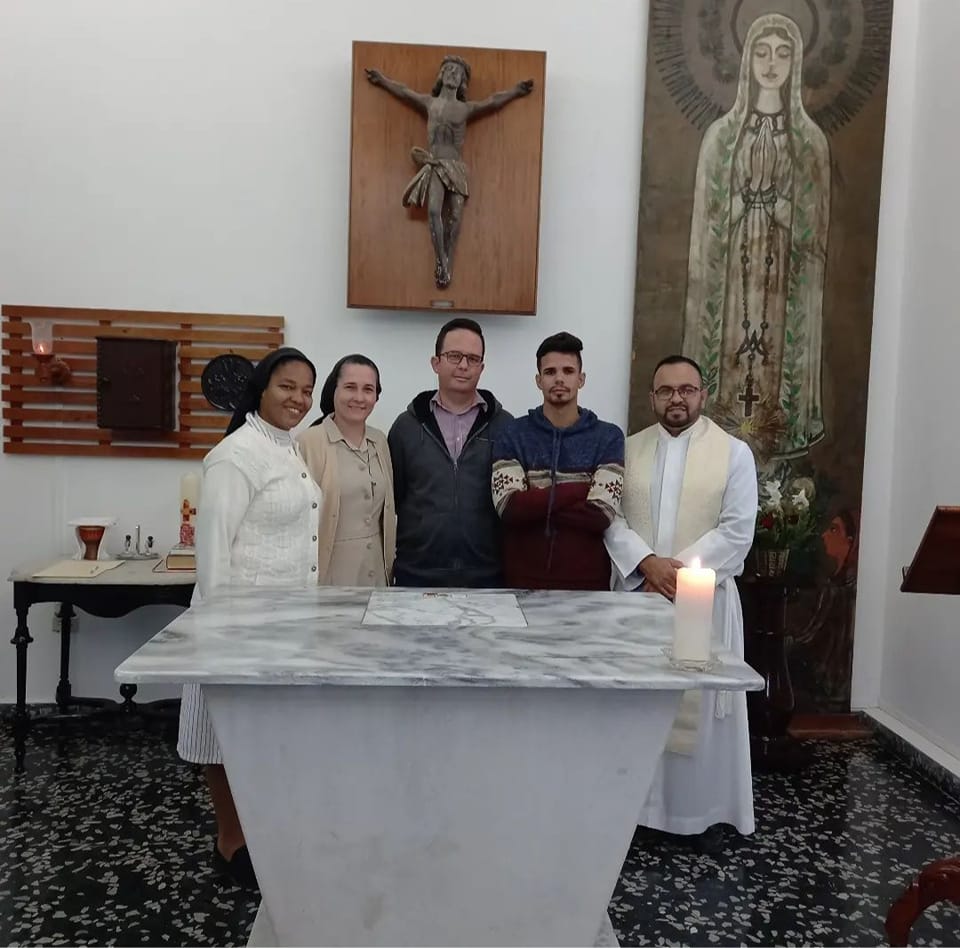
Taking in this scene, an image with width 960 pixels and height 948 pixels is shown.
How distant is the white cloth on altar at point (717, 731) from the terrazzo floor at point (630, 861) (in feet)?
0.27

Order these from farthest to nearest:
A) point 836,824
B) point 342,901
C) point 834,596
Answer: point 834,596 < point 836,824 < point 342,901

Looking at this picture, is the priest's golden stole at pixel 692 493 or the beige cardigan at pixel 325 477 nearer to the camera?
the beige cardigan at pixel 325 477

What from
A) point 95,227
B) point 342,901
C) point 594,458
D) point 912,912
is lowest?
point 912,912

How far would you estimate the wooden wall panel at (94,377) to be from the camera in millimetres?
3857

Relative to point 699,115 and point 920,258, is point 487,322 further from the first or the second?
point 920,258

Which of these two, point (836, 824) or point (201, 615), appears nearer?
point (201, 615)

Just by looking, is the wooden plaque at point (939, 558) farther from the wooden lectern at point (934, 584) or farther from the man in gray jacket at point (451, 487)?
the man in gray jacket at point (451, 487)

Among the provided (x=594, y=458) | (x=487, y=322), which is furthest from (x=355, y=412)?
(x=487, y=322)

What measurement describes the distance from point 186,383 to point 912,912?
3238 millimetres

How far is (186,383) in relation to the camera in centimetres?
391

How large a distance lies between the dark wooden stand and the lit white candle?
6.67 feet

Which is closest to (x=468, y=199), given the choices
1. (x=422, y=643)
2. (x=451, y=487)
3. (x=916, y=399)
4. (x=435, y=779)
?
(x=451, y=487)

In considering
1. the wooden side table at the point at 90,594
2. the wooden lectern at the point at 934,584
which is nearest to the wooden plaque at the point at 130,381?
the wooden side table at the point at 90,594

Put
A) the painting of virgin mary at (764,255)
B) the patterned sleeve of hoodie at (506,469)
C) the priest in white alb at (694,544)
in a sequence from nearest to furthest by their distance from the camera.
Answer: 1. the patterned sleeve of hoodie at (506,469)
2. the priest in white alb at (694,544)
3. the painting of virgin mary at (764,255)
